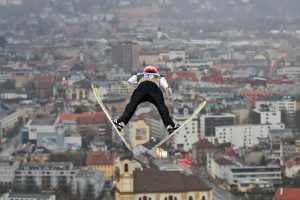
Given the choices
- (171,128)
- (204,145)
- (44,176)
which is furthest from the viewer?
(204,145)

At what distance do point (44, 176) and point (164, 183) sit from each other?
91.0 inches

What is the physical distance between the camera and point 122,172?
1112 centimetres

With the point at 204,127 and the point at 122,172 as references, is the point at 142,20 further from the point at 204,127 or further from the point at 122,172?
the point at 122,172

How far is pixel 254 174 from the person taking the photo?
13094 mm

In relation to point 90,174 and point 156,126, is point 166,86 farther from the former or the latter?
point 156,126

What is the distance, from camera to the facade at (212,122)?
16.8 metres

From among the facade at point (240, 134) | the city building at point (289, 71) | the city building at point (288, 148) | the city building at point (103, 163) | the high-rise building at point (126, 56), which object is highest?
the high-rise building at point (126, 56)

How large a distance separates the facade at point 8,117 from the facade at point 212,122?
3342 millimetres

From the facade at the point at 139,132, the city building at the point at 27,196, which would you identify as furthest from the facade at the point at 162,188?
the facade at the point at 139,132

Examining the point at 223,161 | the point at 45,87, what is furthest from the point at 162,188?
the point at 45,87

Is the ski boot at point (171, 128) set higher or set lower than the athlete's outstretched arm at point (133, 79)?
lower

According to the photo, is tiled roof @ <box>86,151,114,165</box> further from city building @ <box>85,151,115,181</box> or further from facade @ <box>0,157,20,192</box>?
facade @ <box>0,157,20,192</box>

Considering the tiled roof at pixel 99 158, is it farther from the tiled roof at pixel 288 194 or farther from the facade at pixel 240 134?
the tiled roof at pixel 288 194

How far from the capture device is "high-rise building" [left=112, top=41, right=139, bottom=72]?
27.7m
